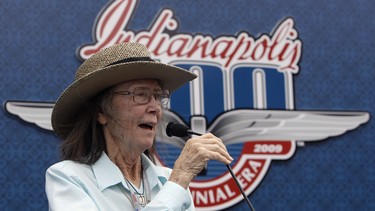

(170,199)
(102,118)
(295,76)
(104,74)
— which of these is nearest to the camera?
(170,199)

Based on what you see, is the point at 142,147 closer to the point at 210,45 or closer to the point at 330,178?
the point at 210,45

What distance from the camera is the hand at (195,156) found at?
143 centimetres

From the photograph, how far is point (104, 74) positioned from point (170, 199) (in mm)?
339

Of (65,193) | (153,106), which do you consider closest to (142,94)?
(153,106)

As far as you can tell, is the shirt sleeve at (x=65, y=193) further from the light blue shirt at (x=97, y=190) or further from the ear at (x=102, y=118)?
the ear at (x=102, y=118)

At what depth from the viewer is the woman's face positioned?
155 centimetres

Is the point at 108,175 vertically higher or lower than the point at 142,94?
lower

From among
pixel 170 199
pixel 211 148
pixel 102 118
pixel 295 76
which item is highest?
pixel 295 76

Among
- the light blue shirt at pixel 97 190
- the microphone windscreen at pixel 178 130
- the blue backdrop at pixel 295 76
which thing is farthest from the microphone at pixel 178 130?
the blue backdrop at pixel 295 76

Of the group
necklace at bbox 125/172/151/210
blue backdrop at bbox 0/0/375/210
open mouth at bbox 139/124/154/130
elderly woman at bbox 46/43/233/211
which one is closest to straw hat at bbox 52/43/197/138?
elderly woman at bbox 46/43/233/211

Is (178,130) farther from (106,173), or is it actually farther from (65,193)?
(65,193)

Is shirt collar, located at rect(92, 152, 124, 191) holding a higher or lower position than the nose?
lower

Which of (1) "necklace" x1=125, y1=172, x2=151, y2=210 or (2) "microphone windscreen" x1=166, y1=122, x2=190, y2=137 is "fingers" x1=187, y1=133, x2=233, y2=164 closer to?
(2) "microphone windscreen" x1=166, y1=122, x2=190, y2=137

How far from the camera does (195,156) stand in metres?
1.44
